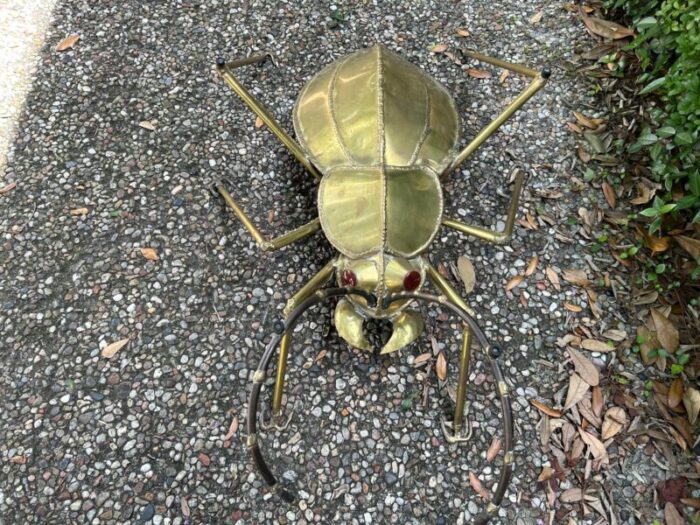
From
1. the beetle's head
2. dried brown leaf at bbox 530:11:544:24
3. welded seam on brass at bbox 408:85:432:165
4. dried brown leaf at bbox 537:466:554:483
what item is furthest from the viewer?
dried brown leaf at bbox 530:11:544:24

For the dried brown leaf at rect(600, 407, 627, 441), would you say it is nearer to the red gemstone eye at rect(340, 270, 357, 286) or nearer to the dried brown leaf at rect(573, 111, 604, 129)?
the red gemstone eye at rect(340, 270, 357, 286)

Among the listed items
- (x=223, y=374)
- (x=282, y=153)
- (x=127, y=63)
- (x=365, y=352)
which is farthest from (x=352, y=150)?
(x=127, y=63)

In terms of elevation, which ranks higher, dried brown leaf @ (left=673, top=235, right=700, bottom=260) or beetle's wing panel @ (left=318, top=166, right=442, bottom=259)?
beetle's wing panel @ (left=318, top=166, right=442, bottom=259)

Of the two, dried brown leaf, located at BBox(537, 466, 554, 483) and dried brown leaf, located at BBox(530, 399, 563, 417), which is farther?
dried brown leaf, located at BBox(530, 399, 563, 417)

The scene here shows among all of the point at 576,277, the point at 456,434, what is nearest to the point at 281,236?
the point at 456,434

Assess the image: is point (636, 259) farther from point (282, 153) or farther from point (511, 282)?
point (282, 153)

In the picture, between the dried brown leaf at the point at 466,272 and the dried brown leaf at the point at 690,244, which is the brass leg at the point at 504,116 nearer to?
the dried brown leaf at the point at 466,272

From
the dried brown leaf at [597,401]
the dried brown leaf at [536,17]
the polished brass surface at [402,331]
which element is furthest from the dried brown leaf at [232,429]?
the dried brown leaf at [536,17]

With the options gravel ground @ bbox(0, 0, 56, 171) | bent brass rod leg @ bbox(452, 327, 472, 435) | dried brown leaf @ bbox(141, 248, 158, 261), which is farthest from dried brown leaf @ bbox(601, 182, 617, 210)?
gravel ground @ bbox(0, 0, 56, 171)
